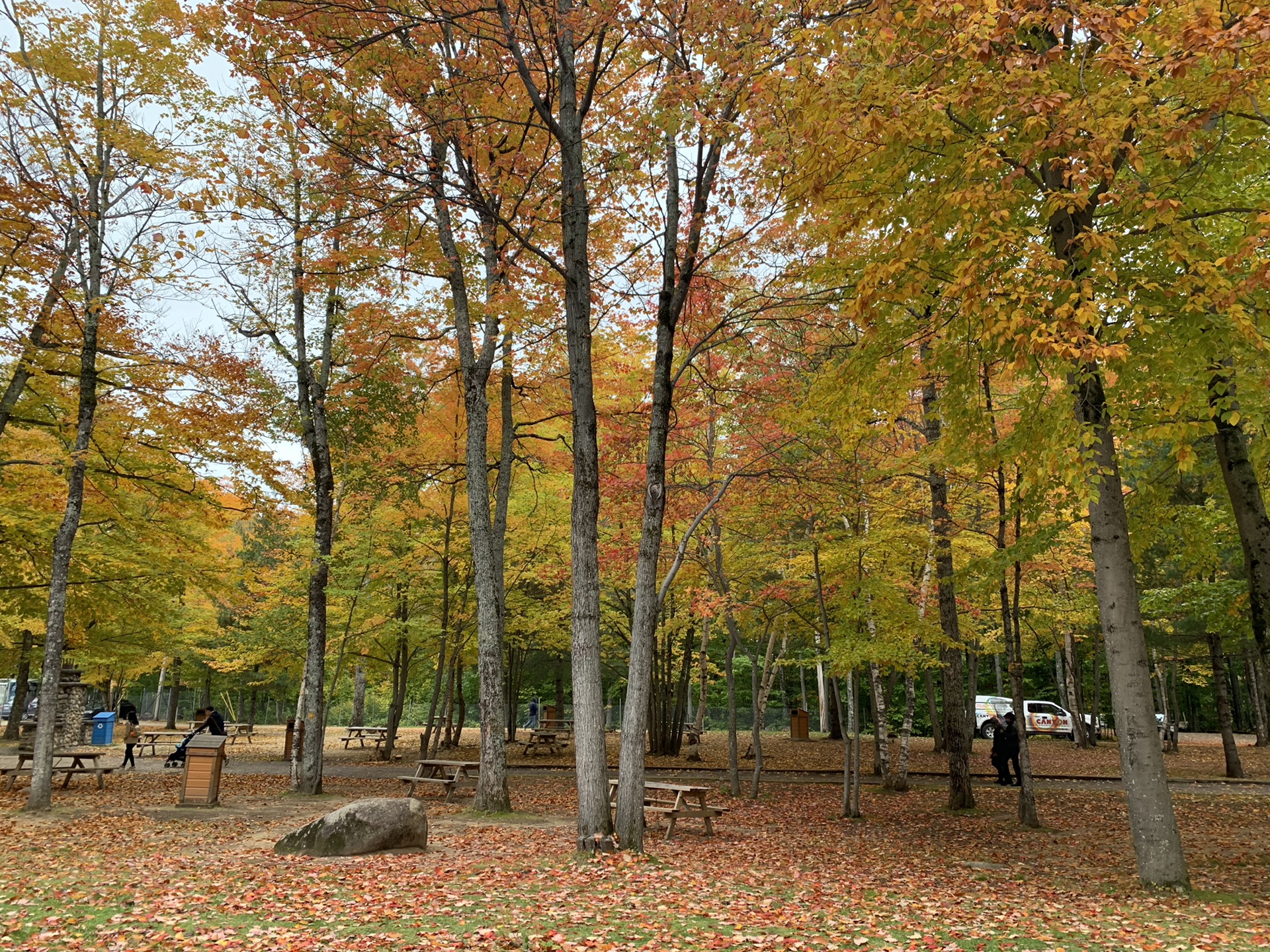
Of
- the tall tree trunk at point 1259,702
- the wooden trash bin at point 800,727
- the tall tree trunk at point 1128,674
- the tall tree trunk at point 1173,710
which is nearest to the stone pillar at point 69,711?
the wooden trash bin at point 800,727

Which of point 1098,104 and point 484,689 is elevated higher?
point 1098,104

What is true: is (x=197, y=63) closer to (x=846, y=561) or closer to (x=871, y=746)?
(x=846, y=561)

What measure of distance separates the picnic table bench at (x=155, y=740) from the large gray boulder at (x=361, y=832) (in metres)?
16.7

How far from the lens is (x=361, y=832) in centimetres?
818

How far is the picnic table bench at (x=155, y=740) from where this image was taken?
22953 millimetres

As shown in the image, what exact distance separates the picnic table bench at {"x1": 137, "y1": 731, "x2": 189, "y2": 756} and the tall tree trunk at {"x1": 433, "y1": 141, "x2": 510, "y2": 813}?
14.4m

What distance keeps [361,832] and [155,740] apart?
19.9 metres

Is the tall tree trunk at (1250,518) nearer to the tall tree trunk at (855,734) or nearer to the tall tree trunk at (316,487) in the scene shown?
the tall tree trunk at (855,734)

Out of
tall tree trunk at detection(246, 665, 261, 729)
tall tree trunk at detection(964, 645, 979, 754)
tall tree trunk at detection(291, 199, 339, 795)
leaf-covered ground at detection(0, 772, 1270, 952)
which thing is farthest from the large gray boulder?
tall tree trunk at detection(246, 665, 261, 729)

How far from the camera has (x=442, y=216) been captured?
1255 centimetres

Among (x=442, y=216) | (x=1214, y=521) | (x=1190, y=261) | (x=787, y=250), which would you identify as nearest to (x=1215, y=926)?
(x=1190, y=261)

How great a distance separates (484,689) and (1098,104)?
10718 millimetres

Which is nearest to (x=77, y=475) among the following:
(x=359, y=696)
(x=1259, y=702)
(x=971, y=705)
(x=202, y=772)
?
(x=202, y=772)

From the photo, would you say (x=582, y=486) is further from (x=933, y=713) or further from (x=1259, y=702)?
(x=1259, y=702)
